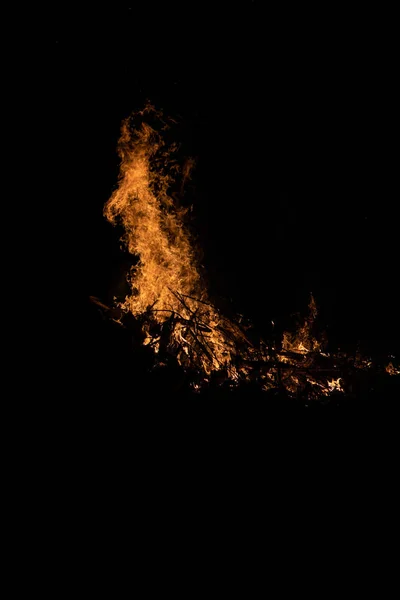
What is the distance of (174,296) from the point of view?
3271 millimetres

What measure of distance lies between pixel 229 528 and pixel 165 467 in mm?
404

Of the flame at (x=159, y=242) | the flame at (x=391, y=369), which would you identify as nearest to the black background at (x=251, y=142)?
the flame at (x=159, y=242)

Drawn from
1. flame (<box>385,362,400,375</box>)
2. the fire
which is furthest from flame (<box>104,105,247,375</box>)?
flame (<box>385,362,400,375</box>)

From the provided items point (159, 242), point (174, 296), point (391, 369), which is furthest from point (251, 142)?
point (391, 369)

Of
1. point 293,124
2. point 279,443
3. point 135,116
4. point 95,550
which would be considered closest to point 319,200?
point 293,124

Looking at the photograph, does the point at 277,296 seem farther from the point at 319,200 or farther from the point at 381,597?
the point at 381,597

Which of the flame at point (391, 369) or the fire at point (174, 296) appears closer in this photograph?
the fire at point (174, 296)

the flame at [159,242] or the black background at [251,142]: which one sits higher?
the black background at [251,142]

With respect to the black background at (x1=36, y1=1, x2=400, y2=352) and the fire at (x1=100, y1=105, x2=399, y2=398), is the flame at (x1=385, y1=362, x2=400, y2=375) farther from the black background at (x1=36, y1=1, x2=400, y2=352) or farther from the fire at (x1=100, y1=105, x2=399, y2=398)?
the black background at (x1=36, y1=1, x2=400, y2=352)

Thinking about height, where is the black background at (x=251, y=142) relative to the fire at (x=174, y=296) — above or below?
above

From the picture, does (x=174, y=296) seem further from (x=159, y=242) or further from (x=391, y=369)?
(x=391, y=369)

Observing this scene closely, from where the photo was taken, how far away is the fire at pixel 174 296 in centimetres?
261

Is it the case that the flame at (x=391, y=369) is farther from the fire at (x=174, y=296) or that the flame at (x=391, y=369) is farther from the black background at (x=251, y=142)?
the black background at (x=251, y=142)

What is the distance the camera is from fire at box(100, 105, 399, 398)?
8.55 ft
